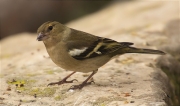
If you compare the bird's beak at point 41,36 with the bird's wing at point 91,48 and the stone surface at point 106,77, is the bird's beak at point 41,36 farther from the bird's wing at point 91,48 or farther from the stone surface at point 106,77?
the stone surface at point 106,77

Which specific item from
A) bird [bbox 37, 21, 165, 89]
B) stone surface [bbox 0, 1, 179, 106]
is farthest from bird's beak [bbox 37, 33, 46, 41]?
stone surface [bbox 0, 1, 179, 106]

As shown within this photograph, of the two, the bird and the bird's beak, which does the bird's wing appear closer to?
the bird

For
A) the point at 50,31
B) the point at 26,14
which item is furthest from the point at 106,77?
the point at 26,14

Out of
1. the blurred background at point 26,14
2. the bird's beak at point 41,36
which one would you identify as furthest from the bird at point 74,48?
the blurred background at point 26,14

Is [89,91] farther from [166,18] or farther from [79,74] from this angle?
[166,18]

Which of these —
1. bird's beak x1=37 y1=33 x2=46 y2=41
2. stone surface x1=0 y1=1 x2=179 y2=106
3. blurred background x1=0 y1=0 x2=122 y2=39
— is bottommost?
stone surface x1=0 y1=1 x2=179 y2=106

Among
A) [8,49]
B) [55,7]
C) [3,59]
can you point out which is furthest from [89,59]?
[55,7]
